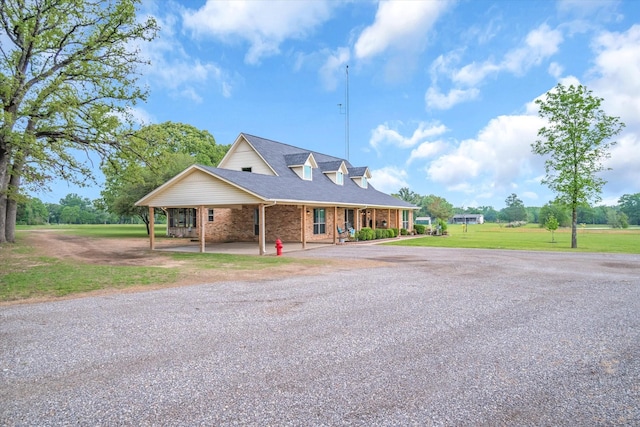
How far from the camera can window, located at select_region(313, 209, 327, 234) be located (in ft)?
81.4

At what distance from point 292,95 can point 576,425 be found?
28035 mm

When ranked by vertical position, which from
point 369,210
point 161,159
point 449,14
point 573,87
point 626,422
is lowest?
point 626,422

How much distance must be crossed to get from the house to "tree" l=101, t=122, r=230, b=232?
231cm

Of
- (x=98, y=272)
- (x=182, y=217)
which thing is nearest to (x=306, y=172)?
(x=182, y=217)

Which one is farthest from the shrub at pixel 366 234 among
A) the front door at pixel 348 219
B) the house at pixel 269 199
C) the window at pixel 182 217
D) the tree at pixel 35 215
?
the tree at pixel 35 215

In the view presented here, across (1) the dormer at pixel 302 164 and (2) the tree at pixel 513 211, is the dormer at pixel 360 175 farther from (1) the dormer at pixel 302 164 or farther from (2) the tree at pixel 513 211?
Result: (2) the tree at pixel 513 211

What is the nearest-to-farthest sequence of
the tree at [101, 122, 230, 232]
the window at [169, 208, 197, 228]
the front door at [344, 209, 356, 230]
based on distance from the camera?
the tree at [101, 122, 230, 232], the front door at [344, 209, 356, 230], the window at [169, 208, 197, 228]

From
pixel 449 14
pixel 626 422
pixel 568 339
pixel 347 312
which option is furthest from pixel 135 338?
pixel 449 14

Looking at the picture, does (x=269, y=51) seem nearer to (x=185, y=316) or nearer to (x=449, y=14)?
(x=449, y=14)

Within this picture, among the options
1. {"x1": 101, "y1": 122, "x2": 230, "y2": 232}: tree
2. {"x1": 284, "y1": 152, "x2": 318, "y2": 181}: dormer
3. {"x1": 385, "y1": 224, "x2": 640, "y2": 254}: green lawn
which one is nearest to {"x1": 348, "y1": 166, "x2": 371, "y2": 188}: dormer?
{"x1": 284, "y1": 152, "x2": 318, "y2": 181}: dormer

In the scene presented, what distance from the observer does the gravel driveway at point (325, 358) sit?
3.36 metres

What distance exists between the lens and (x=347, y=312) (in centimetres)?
672

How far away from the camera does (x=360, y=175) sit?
3127cm

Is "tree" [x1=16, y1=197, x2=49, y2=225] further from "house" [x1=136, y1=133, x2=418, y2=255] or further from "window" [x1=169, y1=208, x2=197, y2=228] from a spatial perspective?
"house" [x1=136, y1=133, x2=418, y2=255]
